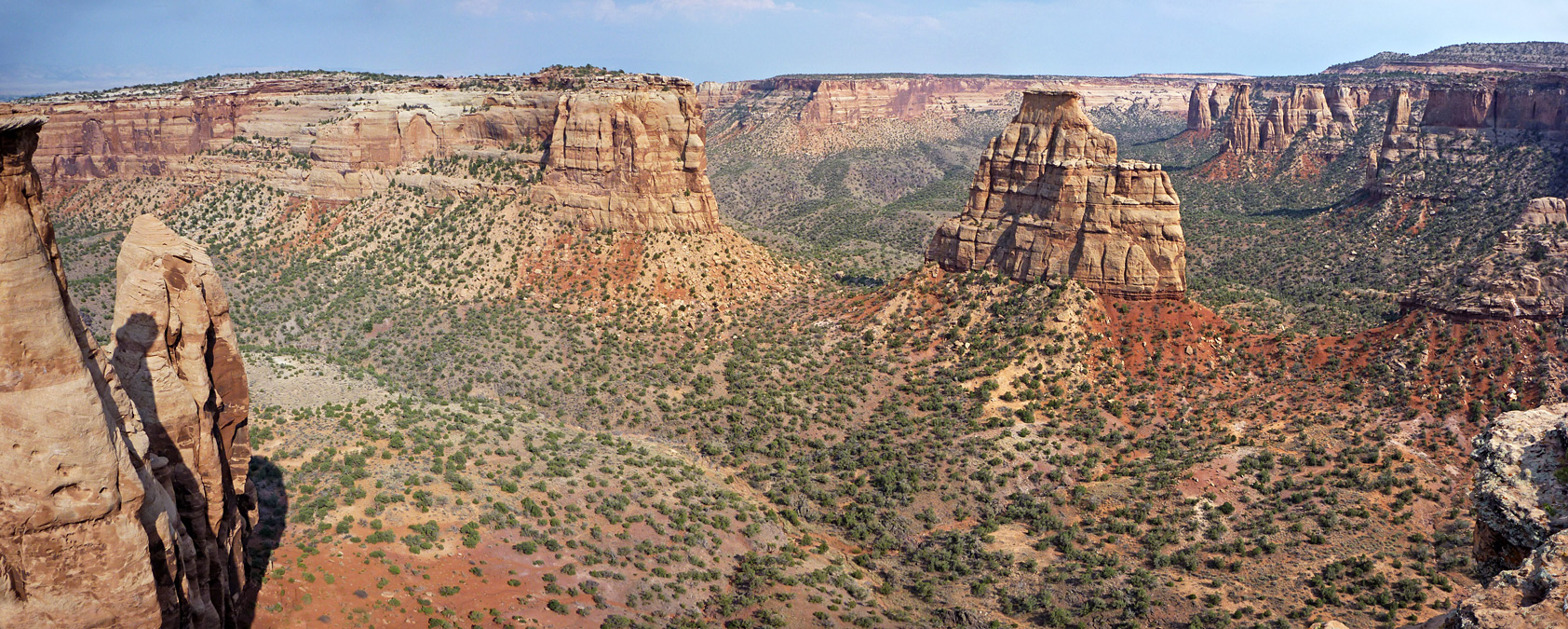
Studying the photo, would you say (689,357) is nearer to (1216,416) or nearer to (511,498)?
(511,498)

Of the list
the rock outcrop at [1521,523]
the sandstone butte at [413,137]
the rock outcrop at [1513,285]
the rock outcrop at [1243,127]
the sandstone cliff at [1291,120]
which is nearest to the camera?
the rock outcrop at [1521,523]

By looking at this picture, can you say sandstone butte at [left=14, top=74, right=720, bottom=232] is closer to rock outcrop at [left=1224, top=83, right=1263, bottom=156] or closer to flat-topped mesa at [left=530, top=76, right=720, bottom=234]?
flat-topped mesa at [left=530, top=76, right=720, bottom=234]

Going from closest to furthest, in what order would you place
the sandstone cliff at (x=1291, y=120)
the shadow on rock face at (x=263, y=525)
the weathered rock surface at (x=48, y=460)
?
1. the weathered rock surface at (x=48, y=460)
2. the shadow on rock face at (x=263, y=525)
3. the sandstone cliff at (x=1291, y=120)

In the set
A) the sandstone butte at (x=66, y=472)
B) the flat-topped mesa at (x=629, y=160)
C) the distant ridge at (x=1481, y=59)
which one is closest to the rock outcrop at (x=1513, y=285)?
the flat-topped mesa at (x=629, y=160)

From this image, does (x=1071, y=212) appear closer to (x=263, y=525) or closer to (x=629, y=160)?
(x=629, y=160)

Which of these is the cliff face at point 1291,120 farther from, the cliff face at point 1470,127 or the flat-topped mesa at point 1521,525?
the flat-topped mesa at point 1521,525

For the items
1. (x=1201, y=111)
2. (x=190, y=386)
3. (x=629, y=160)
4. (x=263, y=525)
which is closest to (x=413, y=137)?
(x=629, y=160)

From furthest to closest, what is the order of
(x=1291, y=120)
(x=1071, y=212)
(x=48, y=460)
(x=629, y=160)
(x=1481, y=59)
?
(x=1481, y=59), (x=1291, y=120), (x=629, y=160), (x=1071, y=212), (x=48, y=460)
